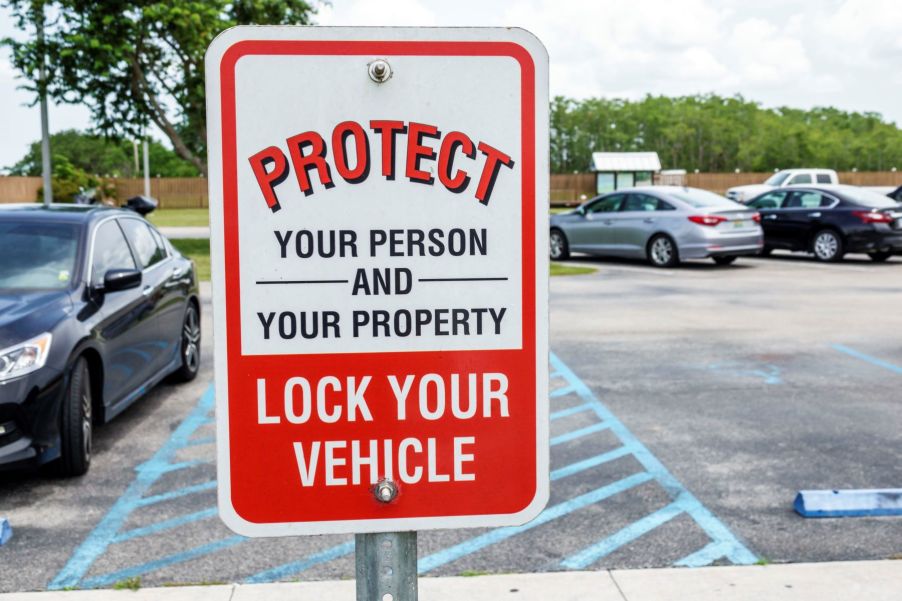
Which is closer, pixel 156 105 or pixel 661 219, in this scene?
pixel 661 219

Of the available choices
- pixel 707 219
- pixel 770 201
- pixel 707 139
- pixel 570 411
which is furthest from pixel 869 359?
pixel 707 139

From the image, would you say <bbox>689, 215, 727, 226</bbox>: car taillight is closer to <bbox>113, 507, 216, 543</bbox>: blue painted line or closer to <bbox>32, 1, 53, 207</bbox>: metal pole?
<bbox>32, 1, 53, 207</bbox>: metal pole

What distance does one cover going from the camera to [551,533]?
16.6ft

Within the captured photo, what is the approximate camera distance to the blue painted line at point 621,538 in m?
4.70

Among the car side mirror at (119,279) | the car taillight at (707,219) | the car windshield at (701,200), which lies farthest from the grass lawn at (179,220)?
the car side mirror at (119,279)

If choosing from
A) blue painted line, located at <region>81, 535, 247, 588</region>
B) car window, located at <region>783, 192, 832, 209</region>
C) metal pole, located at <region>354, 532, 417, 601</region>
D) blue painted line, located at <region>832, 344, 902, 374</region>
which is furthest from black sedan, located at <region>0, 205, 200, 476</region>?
car window, located at <region>783, 192, 832, 209</region>

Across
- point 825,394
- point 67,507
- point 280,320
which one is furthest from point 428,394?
point 825,394

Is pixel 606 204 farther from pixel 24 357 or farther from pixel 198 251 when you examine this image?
pixel 24 357

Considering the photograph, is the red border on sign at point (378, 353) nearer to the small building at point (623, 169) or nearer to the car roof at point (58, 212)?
the car roof at point (58, 212)

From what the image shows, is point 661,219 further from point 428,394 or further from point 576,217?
point 428,394

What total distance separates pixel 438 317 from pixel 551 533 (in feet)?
10.7

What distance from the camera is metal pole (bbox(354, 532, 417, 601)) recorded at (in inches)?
78.4

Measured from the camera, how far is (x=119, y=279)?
6.70m

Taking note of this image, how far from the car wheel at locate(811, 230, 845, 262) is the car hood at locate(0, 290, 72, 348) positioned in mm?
16710
